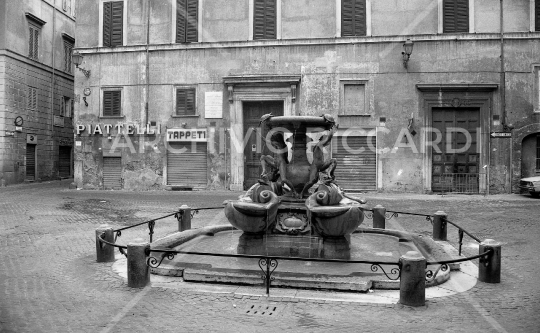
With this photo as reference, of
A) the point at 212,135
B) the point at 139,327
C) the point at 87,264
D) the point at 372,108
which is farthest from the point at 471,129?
the point at 139,327

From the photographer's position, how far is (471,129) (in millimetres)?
21641

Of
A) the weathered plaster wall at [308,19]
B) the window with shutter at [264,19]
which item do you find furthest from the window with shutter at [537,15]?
the window with shutter at [264,19]

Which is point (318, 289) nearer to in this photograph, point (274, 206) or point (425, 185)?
point (274, 206)

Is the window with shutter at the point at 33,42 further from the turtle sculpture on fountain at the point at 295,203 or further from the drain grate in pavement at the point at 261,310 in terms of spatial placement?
the drain grate in pavement at the point at 261,310

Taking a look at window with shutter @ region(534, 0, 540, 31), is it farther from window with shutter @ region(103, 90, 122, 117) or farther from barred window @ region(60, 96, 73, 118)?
barred window @ region(60, 96, 73, 118)

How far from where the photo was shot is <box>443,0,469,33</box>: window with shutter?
70.8 feet

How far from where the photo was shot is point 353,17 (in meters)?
22.2

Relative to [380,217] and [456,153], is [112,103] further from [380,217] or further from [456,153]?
[380,217]

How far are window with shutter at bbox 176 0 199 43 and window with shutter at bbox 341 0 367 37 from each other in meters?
6.98

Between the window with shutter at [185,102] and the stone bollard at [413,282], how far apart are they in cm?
1845

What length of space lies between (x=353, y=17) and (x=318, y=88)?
361 cm

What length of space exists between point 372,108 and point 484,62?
→ 5225 millimetres

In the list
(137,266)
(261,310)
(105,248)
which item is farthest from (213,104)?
(261,310)

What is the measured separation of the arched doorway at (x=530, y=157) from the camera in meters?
21.5
